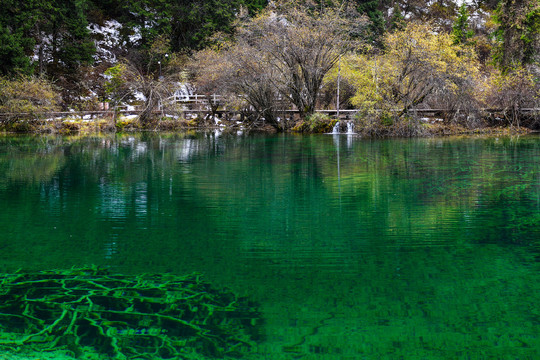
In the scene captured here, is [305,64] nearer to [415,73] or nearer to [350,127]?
[350,127]

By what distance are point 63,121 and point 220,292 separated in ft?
118

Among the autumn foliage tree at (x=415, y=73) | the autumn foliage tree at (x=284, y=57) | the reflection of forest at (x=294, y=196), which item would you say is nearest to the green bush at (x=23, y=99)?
the autumn foliage tree at (x=284, y=57)

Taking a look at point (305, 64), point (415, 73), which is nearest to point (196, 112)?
point (305, 64)

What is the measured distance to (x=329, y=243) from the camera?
6.76m

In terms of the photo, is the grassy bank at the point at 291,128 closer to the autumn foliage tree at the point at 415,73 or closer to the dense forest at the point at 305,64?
the dense forest at the point at 305,64

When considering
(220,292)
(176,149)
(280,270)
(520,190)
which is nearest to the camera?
(220,292)

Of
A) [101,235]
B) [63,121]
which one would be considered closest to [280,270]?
[101,235]

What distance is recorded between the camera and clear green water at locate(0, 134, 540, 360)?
4.15 m

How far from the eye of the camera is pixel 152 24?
53219mm

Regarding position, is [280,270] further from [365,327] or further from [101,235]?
[101,235]

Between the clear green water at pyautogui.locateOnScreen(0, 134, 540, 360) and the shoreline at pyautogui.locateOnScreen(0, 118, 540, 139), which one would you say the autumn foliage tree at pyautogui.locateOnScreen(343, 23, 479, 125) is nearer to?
the shoreline at pyautogui.locateOnScreen(0, 118, 540, 139)

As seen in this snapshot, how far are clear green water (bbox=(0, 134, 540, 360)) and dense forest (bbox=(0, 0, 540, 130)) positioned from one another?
16560 millimetres

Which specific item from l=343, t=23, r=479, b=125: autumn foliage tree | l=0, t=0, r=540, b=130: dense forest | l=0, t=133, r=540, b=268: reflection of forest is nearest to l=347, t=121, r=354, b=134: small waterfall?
l=0, t=0, r=540, b=130: dense forest

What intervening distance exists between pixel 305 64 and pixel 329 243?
91.0 ft
